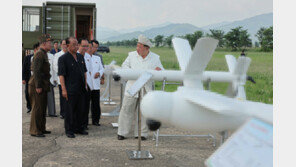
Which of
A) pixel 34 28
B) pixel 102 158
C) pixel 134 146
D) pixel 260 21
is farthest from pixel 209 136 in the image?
pixel 34 28

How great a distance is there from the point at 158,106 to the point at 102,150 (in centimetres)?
279

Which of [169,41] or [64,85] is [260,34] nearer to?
[169,41]

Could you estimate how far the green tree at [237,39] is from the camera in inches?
78.2

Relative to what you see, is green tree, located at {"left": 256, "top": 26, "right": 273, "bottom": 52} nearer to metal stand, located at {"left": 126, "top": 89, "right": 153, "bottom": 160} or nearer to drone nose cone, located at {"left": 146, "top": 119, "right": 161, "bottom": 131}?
drone nose cone, located at {"left": 146, "top": 119, "right": 161, "bottom": 131}

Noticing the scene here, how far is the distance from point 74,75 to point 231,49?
9.78 feet

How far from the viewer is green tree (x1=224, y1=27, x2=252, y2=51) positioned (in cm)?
199

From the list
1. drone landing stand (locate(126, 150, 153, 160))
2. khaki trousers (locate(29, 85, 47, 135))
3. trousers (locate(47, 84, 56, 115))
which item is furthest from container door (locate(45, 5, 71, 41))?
drone landing stand (locate(126, 150, 153, 160))

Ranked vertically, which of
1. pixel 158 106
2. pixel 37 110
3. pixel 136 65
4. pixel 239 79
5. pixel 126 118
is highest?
pixel 136 65

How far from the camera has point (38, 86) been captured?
436cm

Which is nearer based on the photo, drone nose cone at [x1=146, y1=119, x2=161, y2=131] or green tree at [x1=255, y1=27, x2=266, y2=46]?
drone nose cone at [x1=146, y1=119, x2=161, y2=131]

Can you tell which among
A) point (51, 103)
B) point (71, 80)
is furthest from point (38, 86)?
point (51, 103)

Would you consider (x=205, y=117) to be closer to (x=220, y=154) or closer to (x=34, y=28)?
(x=220, y=154)

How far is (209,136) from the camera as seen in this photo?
183 inches

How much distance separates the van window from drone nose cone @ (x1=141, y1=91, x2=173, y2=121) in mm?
8483
